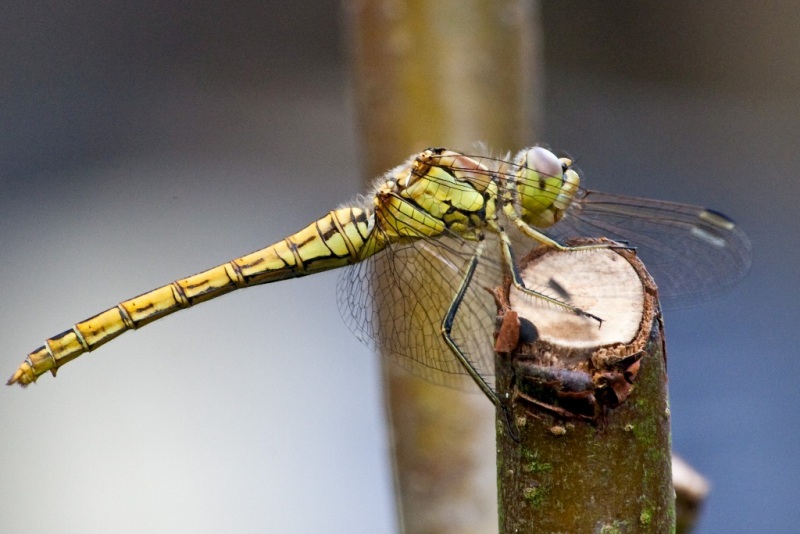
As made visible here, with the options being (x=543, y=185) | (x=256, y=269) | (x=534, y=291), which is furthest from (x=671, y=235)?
(x=256, y=269)

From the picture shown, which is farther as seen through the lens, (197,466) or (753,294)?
(753,294)

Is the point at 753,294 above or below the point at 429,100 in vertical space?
below

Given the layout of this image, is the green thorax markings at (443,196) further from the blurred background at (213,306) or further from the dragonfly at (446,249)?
the blurred background at (213,306)

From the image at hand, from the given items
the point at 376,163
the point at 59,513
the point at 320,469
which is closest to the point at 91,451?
the point at 59,513

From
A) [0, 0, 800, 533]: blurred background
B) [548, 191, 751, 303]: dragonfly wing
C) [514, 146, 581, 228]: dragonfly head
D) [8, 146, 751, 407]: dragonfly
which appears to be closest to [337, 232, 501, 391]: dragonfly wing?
[8, 146, 751, 407]: dragonfly

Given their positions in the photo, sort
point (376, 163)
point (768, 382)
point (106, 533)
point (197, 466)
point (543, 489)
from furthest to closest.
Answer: point (768, 382) < point (197, 466) < point (106, 533) < point (376, 163) < point (543, 489)

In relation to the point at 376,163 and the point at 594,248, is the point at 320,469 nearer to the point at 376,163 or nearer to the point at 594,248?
the point at 376,163
